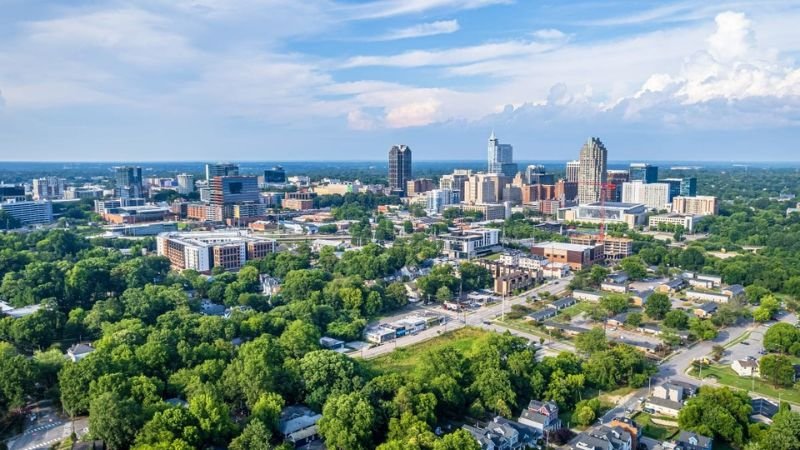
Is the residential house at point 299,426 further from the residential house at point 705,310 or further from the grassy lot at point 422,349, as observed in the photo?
the residential house at point 705,310

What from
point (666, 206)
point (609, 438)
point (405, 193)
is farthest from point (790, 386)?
point (405, 193)

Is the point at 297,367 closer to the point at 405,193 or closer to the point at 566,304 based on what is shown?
the point at 566,304

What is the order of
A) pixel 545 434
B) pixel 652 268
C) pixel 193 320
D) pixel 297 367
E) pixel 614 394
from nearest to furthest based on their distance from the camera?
pixel 545 434 < pixel 297 367 < pixel 614 394 < pixel 193 320 < pixel 652 268

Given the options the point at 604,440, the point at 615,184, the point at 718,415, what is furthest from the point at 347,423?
the point at 615,184

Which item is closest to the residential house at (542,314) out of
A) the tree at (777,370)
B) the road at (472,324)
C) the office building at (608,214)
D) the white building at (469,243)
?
the road at (472,324)

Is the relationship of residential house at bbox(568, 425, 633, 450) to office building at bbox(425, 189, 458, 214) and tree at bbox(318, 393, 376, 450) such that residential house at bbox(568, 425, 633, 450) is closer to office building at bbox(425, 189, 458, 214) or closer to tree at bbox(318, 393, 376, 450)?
tree at bbox(318, 393, 376, 450)

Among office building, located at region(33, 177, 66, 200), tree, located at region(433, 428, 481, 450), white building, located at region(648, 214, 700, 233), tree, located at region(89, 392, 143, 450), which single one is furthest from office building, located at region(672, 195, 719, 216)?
office building, located at region(33, 177, 66, 200)
